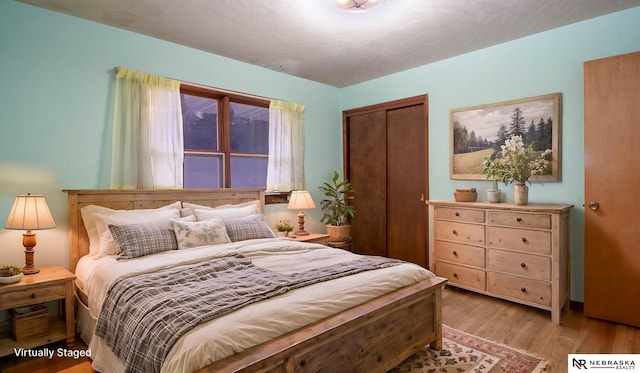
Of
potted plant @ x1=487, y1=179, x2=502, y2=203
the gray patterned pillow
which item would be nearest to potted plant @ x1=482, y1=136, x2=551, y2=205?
potted plant @ x1=487, y1=179, x2=502, y2=203

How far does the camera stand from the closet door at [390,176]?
424cm

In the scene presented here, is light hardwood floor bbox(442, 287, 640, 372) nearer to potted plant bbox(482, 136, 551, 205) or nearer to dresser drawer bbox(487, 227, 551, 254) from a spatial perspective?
dresser drawer bbox(487, 227, 551, 254)

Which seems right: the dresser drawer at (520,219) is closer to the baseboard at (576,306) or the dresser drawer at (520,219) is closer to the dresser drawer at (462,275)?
the dresser drawer at (462,275)

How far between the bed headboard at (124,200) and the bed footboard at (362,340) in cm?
222

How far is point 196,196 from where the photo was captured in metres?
3.45

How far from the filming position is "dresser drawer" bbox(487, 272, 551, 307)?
2.84 m

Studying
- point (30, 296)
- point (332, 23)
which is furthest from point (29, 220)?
point (332, 23)

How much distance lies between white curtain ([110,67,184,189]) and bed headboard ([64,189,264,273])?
0.26 feet

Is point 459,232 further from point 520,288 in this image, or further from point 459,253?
point 520,288

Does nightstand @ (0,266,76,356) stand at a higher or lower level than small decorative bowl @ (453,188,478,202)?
lower

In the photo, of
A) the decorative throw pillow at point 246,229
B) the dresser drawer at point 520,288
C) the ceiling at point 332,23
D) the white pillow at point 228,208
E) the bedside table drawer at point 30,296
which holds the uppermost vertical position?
the ceiling at point 332,23

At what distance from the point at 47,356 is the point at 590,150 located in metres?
4.49

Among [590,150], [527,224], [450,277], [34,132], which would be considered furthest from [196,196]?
[590,150]

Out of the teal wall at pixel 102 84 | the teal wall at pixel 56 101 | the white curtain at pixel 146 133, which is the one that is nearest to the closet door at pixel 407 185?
the teal wall at pixel 102 84
